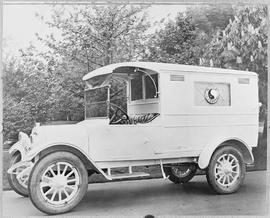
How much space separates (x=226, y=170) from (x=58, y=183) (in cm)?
148

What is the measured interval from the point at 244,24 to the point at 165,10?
74 centimetres

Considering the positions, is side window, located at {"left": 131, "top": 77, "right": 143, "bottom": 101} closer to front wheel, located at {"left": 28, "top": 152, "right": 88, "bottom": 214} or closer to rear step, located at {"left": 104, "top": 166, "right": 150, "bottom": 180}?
rear step, located at {"left": 104, "top": 166, "right": 150, "bottom": 180}

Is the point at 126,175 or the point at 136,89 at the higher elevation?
the point at 136,89

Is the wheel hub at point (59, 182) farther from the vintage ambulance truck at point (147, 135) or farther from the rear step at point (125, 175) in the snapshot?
the rear step at point (125, 175)

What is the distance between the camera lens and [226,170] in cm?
333

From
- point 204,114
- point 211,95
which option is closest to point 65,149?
point 204,114

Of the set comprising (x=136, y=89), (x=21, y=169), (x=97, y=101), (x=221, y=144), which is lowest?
(x=21, y=169)

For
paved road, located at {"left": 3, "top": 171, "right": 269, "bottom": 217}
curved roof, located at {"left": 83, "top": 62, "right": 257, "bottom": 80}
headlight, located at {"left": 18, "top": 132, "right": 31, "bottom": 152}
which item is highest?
curved roof, located at {"left": 83, "top": 62, "right": 257, "bottom": 80}

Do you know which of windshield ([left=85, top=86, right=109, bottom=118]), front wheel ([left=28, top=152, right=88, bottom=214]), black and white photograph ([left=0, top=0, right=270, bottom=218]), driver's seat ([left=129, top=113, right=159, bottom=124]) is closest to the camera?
front wheel ([left=28, top=152, right=88, bottom=214])

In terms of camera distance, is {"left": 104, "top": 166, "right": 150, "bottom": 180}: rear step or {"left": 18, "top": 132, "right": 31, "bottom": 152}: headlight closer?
{"left": 18, "top": 132, "right": 31, "bottom": 152}: headlight

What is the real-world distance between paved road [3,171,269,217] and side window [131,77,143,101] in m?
0.72

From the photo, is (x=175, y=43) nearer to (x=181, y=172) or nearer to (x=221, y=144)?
(x=221, y=144)

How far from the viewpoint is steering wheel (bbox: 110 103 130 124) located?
3.10 meters

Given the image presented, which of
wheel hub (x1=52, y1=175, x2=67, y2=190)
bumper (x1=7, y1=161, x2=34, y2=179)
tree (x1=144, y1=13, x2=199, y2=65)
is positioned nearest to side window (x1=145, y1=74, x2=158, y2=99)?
tree (x1=144, y1=13, x2=199, y2=65)
